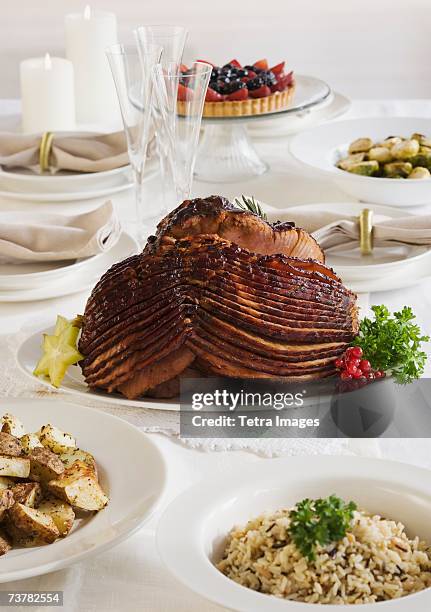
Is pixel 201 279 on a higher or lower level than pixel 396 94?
higher

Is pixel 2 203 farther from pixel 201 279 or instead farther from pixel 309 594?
pixel 309 594

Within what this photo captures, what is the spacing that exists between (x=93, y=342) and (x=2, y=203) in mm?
1020

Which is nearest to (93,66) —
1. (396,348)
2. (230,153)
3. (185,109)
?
(230,153)

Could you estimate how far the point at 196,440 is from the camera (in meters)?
1.22

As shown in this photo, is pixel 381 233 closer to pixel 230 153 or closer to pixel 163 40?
pixel 163 40

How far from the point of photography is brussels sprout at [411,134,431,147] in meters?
2.36

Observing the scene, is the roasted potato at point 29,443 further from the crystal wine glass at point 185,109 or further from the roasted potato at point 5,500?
the crystal wine glass at point 185,109

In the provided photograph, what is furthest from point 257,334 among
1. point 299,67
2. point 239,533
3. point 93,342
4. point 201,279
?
point 299,67

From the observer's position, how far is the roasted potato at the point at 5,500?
94 centimetres

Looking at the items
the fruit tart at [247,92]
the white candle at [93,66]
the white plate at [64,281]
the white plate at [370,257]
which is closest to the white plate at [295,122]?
the fruit tart at [247,92]

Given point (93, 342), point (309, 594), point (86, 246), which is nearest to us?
point (309, 594)

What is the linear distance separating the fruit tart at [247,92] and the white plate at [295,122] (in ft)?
0.69

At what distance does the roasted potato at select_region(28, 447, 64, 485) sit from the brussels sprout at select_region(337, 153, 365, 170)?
4.69ft

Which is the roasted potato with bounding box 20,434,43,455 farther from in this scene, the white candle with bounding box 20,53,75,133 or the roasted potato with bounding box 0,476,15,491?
the white candle with bounding box 20,53,75,133
